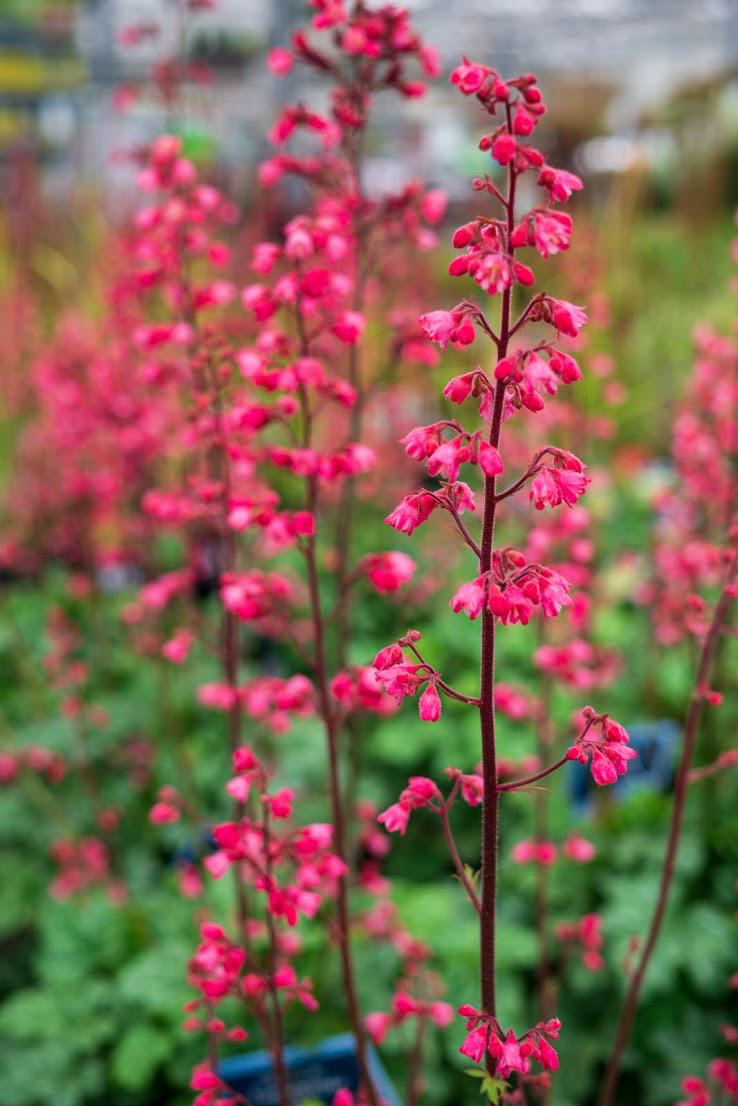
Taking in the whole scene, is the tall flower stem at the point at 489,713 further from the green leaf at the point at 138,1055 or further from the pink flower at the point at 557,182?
the green leaf at the point at 138,1055

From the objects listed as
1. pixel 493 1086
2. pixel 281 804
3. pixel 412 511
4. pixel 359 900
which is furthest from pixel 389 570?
pixel 359 900

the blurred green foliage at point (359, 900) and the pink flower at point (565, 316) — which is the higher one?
the pink flower at point (565, 316)

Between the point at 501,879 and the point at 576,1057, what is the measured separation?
20.5 inches

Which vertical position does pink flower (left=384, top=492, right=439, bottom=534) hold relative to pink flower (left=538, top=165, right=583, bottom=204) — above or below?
below

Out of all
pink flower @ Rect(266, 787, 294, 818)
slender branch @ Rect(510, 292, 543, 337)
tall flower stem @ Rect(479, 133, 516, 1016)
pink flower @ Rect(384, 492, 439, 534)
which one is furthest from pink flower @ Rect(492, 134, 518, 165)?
pink flower @ Rect(266, 787, 294, 818)

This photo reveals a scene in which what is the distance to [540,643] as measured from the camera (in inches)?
83.1

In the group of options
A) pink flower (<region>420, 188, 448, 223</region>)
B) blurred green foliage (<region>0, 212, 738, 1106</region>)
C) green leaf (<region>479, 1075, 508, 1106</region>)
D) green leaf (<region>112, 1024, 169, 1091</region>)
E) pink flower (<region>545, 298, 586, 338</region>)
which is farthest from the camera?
blurred green foliage (<region>0, 212, 738, 1106</region>)

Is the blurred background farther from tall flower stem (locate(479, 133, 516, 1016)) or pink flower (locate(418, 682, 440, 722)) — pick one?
pink flower (locate(418, 682, 440, 722))

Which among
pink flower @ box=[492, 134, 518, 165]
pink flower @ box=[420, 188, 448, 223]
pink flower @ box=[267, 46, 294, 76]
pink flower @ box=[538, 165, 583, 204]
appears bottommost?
pink flower @ box=[538, 165, 583, 204]

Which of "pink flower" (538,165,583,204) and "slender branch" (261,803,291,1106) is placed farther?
"slender branch" (261,803,291,1106)

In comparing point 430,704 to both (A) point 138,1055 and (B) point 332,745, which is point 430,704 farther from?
(A) point 138,1055

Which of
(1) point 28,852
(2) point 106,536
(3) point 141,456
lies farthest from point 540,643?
(2) point 106,536

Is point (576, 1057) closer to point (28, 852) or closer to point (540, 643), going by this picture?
point (540, 643)

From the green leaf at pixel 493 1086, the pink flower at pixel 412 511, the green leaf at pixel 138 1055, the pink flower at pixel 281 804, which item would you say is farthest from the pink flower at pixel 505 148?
the green leaf at pixel 138 1055
